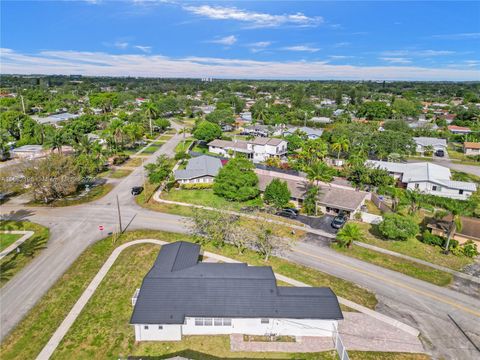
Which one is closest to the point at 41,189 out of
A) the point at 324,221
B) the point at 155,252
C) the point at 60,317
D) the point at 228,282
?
the point at 155,252

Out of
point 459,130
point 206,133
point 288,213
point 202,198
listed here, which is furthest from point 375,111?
point 202,198

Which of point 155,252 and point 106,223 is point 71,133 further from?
point 155,252

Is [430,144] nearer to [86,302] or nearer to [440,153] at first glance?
[440,153]

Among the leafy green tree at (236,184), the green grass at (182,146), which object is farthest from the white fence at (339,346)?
the green grass at (182,146)

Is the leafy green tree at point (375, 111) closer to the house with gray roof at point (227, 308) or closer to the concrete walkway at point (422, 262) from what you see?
the concrete walkway at point (422, 262)

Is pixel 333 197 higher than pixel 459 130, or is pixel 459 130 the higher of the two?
pixel 459 130

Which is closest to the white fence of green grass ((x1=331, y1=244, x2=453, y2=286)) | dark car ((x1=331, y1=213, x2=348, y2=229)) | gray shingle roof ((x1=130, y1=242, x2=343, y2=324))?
gray shingle roof ((x1=130, y1=242, x2=343, y2=324))
